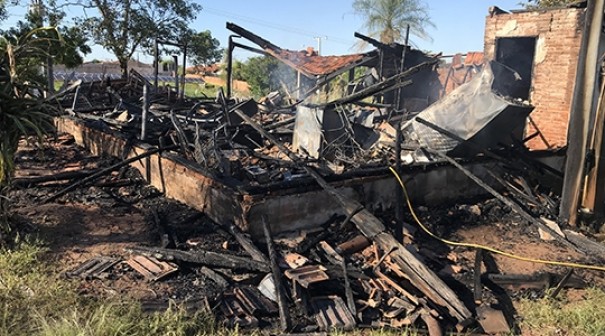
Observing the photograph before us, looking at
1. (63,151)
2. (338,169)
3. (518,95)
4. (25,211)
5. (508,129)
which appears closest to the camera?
(25,211)

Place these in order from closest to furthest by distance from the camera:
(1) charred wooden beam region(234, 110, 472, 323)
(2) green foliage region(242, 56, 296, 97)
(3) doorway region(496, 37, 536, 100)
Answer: (1) charred wooden beam region(234, 110, 472, 323)
(3) doorway region(496, 37, 536, 100)
(2) green foliage region(242, 56, 296, 97)

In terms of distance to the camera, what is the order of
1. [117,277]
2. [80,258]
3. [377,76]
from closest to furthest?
[117,277] → [80,258] → [377,76]

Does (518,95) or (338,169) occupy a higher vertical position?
(518,95)

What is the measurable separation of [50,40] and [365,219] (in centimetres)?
410

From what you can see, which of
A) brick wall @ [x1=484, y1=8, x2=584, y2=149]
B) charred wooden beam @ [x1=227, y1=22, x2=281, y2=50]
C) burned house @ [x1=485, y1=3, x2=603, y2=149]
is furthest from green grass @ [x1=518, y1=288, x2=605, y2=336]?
charred wooden beam @ [x1=227, y1=22, x2=281, y2=50]

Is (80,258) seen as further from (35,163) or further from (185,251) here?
(35,163)

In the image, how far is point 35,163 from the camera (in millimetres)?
9102

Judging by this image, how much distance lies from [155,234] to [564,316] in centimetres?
464

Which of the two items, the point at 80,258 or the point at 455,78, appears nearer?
the point at 80,258

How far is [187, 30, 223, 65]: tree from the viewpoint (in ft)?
86.4

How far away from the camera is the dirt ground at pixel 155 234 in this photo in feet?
15.1

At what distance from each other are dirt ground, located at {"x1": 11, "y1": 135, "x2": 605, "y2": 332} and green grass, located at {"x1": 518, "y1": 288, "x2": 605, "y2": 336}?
33 cm

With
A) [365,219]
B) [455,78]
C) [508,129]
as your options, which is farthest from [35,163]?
[455,78]

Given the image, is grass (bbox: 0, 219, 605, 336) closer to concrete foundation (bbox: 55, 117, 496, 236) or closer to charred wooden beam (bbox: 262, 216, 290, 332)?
charred wooden beam (bbox: 262, 216, 290, 332)
